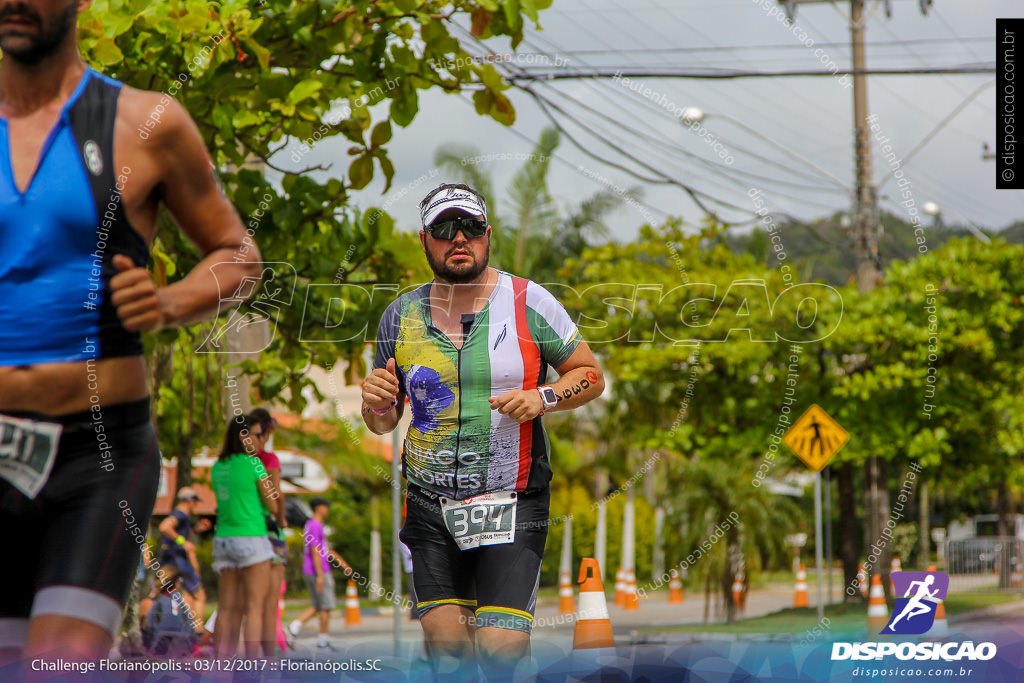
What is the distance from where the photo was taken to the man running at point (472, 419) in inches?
126

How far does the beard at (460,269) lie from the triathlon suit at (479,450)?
0.11m

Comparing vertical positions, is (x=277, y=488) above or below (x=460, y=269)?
below

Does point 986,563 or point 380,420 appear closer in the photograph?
point 380,420

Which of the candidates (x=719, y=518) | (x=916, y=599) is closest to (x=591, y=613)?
(x=916, y=599)

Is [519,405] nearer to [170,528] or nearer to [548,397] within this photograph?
[548,397]

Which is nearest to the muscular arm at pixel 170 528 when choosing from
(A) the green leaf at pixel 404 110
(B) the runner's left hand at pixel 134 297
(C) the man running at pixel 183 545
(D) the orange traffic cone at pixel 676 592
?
(C) the man running at pixel 183 545

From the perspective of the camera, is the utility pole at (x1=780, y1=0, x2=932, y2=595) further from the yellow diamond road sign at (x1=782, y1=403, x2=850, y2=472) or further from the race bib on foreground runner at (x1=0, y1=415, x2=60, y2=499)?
the race bib on foreground runner at (x1=0, y1=415, x2=60, y2=499)

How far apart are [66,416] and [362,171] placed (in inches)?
136

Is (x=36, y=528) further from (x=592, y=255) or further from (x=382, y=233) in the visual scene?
(x=592, y=255)

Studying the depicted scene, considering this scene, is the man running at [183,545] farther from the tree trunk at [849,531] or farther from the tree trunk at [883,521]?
the tree trunk at [849,531]

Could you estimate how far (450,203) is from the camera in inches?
129

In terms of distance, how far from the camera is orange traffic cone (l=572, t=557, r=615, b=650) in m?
4.53

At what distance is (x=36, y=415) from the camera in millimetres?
2055

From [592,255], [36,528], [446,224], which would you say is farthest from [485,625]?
[592,255]
